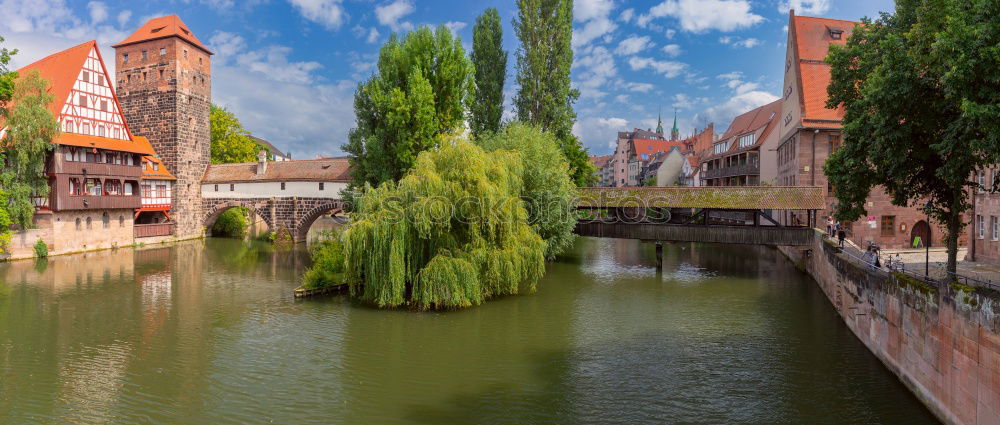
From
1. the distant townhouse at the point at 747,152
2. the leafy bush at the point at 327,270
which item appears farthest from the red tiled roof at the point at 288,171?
the distant townhouse at the point at 747,152

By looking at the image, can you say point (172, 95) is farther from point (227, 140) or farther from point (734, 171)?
point (734, 171)

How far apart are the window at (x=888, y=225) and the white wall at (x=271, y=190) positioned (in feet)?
93.6

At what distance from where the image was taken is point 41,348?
13.2 metres

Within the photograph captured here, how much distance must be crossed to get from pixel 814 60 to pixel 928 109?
847 inches

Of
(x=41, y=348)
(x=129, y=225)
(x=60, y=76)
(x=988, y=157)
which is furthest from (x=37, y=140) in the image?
(x=988, y=157)

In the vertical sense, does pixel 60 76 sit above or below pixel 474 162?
above

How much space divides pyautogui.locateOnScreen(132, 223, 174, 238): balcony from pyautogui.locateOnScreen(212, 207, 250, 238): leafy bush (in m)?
4.88

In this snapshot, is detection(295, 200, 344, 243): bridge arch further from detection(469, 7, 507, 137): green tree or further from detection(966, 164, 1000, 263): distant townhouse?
detection(966, 164, 1000, 263): distant townhouse

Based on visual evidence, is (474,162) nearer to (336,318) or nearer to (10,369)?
(336,318)

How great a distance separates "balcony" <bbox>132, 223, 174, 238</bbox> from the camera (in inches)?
1361

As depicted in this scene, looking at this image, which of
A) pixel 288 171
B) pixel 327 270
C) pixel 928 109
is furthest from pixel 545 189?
pixel 288 171

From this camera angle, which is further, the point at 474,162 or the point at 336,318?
the point at 474,162

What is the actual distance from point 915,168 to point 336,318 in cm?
1474

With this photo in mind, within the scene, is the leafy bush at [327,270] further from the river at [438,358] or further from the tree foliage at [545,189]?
the tree foliage at [545,189]
